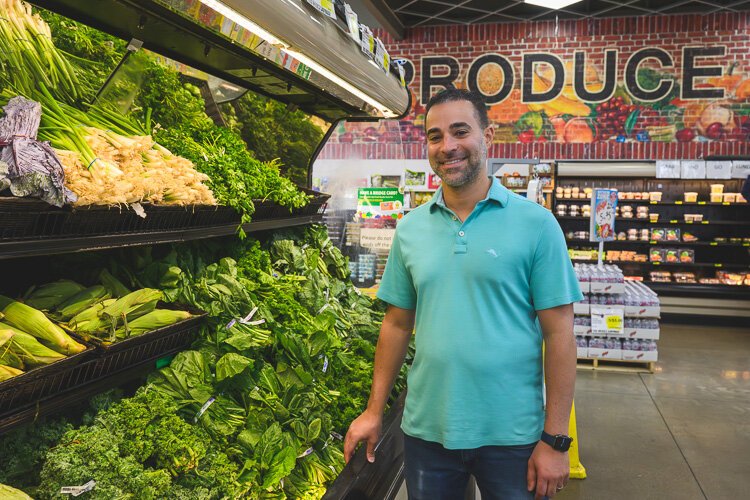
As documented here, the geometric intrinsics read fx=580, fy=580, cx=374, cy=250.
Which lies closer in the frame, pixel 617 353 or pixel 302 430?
pixel 302 430

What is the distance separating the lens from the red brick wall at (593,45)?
9961 millimetres

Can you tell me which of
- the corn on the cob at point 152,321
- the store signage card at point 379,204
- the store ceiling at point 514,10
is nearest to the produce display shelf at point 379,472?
the corn on the cob at point 152,321

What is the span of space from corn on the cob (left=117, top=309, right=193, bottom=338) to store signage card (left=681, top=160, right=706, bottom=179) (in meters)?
9.30

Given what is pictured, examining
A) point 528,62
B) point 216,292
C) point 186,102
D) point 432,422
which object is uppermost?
point 528,62

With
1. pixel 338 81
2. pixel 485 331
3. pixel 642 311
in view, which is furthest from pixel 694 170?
pixel 485 331

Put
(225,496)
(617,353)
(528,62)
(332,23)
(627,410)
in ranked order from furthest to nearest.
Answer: (528,62) < (617,353) < (627,410) < (332,23) < (225,496)

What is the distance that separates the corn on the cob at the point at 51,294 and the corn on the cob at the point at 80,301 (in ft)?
0.06

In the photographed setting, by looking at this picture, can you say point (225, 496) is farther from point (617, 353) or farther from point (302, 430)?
point (617, 353)

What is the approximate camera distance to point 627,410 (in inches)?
206

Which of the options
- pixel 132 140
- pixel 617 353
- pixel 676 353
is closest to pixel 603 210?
pixel 617 353

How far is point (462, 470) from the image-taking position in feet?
6.09

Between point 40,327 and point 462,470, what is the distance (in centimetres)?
132

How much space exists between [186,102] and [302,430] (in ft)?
5.41

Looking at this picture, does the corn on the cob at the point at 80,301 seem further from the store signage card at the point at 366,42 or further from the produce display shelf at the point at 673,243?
the produce display shelf at the point at 673,243
